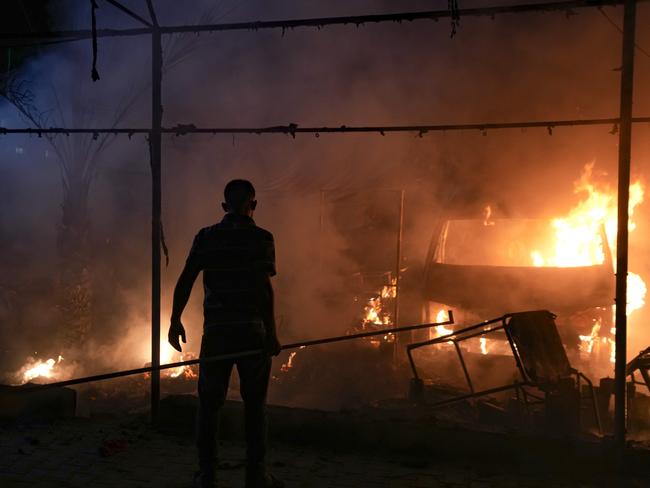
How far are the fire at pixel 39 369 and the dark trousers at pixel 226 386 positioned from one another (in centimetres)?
1081

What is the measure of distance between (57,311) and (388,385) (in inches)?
353

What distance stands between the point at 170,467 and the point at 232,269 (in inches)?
75.2

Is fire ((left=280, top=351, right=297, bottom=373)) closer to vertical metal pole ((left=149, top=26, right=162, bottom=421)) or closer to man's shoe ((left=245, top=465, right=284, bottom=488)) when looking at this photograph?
vertical metal pole ((left=149, top=26, right=162, bottom=421))

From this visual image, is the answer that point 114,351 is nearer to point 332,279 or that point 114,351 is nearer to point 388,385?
point 332,279

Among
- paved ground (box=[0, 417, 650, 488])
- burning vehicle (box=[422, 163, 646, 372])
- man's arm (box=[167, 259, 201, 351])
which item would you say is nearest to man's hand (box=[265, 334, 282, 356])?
man's arm (box=[167, 259, 201, 351])

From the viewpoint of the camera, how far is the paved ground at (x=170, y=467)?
13.7 feet

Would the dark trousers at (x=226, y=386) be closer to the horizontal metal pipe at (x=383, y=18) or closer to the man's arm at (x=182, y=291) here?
the man's arm at (x=182, y=291)

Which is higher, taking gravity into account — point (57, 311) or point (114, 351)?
point (57, 311)

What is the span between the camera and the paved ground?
418 centimetres

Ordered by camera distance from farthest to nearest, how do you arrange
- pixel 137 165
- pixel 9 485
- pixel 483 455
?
pixel 137 165
pixel 483 455
pixel 9 485

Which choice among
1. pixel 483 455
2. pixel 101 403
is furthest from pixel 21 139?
pixel 483 455

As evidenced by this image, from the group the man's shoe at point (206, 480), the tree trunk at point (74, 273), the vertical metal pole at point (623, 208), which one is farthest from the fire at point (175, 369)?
the vertical metal pole at point (623, 208)

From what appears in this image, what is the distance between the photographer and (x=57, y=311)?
13891 millimetres

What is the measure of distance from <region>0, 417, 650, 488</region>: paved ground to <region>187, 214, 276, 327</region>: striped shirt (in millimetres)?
1363
